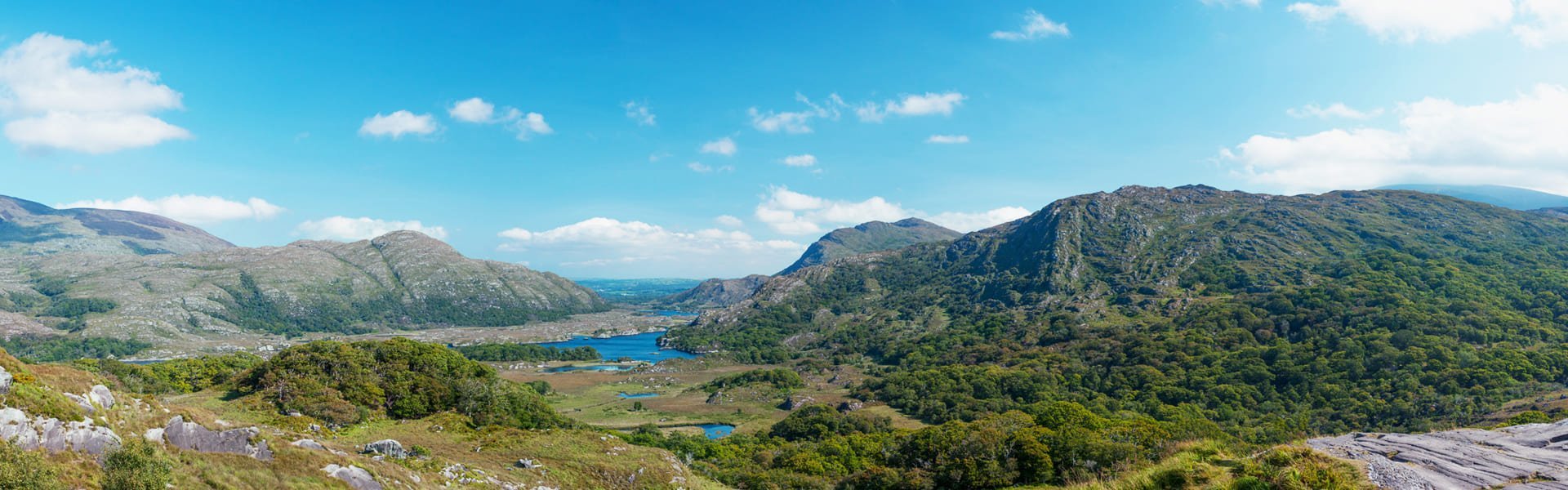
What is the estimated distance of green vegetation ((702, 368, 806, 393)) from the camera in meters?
185

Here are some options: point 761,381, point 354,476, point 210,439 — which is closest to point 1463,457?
point 354,476

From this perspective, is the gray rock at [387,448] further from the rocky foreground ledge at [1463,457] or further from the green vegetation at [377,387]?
the rocky foreground ledge at [1463,457]

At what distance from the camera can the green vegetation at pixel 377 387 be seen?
172ft

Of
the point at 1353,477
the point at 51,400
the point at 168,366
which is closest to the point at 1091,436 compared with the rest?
the point at 1353,477

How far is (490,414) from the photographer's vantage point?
205 feet

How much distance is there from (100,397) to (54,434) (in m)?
5.19

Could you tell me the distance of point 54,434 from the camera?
904 inches

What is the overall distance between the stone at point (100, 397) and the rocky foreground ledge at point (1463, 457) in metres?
43.8

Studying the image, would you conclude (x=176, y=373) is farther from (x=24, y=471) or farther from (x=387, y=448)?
(x=24, y=471)

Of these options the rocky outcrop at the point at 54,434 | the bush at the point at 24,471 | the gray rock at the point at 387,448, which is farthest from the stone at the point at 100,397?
the gray rock at the point at 387,448

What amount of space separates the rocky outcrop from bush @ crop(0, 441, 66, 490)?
2.07 m

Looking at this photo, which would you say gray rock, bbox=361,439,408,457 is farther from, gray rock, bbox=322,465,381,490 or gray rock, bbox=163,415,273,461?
gray rock, bbox=163,415,273,461

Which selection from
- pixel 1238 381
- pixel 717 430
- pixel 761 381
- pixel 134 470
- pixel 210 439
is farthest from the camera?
pixel 761 381

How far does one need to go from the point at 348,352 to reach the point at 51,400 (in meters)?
46.1
